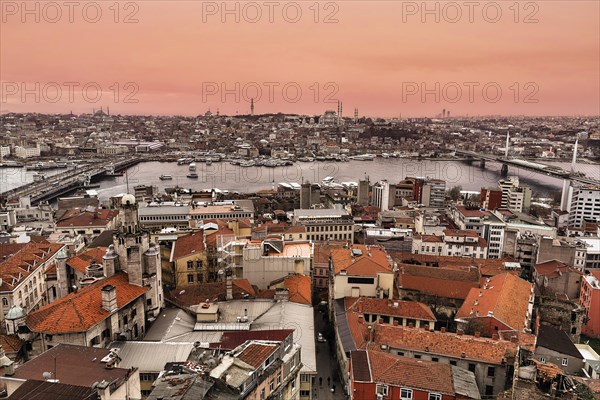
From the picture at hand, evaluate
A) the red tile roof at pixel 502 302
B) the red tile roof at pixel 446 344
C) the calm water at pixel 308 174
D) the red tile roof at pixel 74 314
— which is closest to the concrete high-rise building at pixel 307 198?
the calm water at pixel 308 174

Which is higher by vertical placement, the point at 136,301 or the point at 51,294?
the point at 136,301

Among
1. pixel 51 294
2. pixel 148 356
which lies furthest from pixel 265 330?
pixel 51 294

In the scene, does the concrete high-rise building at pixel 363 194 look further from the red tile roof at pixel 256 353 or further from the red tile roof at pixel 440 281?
the red tile roof at pixel 256 353

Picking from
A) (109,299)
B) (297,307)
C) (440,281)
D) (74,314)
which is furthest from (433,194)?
(74,314)

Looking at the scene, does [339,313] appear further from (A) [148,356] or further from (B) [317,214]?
(B) [317,214]

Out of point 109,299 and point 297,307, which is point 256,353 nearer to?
point 109,299

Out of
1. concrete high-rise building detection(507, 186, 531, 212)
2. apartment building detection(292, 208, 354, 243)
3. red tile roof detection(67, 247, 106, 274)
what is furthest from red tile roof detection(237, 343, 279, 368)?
concrete high-rise building detection(507, 186, 531, 212)
